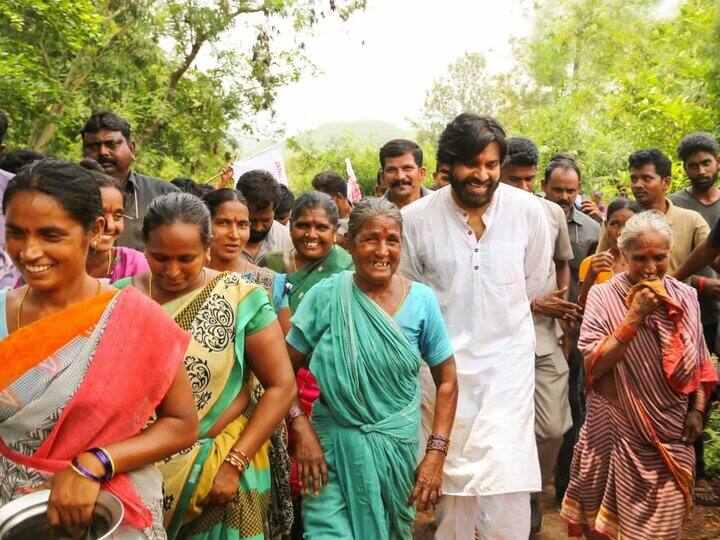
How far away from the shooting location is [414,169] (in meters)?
5.80

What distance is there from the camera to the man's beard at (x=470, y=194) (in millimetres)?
3869

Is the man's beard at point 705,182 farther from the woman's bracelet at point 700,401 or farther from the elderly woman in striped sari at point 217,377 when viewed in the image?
the elderly woman in striped sari at point 217,377

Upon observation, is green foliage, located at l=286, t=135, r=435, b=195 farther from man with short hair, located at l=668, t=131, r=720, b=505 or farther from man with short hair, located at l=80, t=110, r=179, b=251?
man with short hair, located at l=80, t=110, r=179, b=251

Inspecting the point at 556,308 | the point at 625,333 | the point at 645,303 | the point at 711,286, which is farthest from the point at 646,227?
the point at 711,286

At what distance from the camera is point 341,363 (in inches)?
126

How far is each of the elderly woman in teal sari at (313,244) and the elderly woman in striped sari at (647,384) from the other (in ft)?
4.79

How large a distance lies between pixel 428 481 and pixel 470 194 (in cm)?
140

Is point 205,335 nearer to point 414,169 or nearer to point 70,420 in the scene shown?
point 70,420

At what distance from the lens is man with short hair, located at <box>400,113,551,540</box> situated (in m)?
3.71

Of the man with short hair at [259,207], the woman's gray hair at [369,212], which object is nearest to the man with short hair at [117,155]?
the man with short hair at [259,207]

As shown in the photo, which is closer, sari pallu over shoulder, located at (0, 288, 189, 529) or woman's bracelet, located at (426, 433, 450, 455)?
sari pallu over shoulder, located at (0, 288, 189, 529)

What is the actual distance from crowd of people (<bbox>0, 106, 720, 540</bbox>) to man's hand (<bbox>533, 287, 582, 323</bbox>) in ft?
0.04

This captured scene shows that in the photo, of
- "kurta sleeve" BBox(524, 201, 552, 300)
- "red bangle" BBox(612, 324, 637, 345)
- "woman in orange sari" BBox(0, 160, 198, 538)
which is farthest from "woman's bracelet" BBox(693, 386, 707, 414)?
"woman in orange sari" BBox(0, 160, 198, 538)

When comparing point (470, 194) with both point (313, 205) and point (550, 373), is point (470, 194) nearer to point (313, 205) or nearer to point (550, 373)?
point (313, 205)
